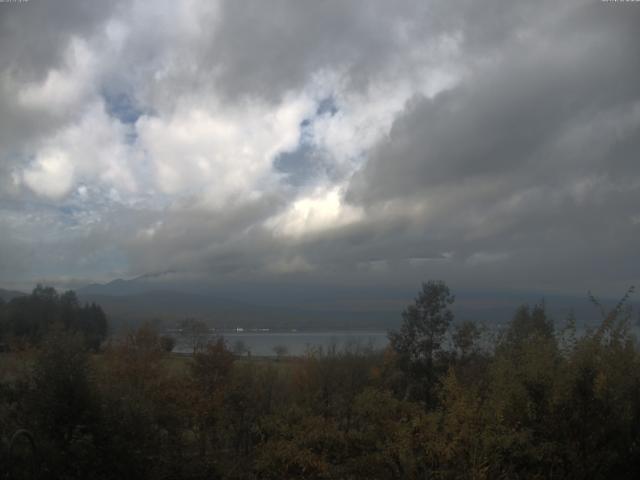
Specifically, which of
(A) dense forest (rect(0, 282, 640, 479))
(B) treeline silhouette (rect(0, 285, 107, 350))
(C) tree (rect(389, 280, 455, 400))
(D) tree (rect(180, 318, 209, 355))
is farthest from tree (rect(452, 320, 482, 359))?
(B) treeline silhouette (rect(0, 285, 107, 350))

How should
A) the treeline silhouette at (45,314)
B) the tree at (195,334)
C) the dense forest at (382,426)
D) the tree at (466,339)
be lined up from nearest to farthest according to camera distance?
the dense forest at (382,426) < the tree at (195,334) < the tree at (466,339) < the treeline silhouette at (45,314)

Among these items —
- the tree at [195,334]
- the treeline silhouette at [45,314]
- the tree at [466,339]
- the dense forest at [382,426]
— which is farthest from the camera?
the treeline silhouette at [45,314]

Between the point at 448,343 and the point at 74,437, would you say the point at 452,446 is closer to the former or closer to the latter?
the point at 74,437

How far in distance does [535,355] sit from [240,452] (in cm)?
1111

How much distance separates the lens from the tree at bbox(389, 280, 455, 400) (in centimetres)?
3262

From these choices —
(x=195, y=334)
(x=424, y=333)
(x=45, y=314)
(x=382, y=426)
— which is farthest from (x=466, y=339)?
(x=45, y=314)

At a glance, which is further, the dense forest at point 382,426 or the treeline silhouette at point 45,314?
the treeline silhouette at point 45,314

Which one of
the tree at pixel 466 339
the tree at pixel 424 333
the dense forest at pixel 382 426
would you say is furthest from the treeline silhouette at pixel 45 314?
the dense forest at pixel 382 426

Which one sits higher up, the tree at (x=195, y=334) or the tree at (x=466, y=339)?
the tree at (x=195, y=334)

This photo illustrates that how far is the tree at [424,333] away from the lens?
1284 inches

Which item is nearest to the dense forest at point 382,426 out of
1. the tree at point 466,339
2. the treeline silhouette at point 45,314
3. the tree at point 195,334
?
the tree at point 195,334

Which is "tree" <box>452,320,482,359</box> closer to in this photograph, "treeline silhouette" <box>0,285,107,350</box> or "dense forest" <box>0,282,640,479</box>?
"dense forest" <box>0,282,640,479</box>

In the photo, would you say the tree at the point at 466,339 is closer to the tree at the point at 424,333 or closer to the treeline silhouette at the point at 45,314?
the tree at the point at 424,333

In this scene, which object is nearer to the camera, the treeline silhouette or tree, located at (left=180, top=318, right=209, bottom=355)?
tree, located at (left=180, top=318, right=209, bottom=355)
